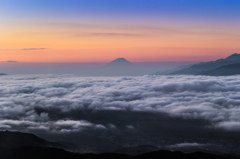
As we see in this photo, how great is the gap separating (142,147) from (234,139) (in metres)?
87.1

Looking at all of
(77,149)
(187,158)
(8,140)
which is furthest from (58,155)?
(187,158)

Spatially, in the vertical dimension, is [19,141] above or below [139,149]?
above

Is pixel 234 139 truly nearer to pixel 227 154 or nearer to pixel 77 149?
pixel 227 154

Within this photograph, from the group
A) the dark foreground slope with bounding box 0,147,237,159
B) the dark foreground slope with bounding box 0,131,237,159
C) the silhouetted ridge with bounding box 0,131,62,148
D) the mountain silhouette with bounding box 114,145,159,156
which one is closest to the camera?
the dark foreground slope with bounding box 0,147,237,159

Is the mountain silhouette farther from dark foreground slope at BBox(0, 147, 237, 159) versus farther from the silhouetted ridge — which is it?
the silhouetted ridge

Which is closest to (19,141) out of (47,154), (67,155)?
(47,154)

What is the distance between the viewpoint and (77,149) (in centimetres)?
15450

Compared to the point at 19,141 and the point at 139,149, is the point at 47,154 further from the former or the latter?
the point at 139,149

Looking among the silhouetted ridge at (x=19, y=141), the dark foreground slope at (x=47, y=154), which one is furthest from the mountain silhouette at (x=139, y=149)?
the silhouetted ridge at (x=19, y=141)

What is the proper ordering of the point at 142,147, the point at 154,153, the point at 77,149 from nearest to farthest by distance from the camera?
the point at 154,153 → the point at 77,149 → the point at 142,147

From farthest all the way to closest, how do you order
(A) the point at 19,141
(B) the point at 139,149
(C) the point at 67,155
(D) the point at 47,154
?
(B) the point at 139,149, (A) the point at 19,141, (D) the point at 47,154, (C) the point at 67,155

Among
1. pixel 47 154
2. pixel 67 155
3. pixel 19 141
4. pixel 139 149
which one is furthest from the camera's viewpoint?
pixel 139 149

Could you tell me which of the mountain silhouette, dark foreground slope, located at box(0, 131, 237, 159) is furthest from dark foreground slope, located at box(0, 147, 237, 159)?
the mountain silhouette

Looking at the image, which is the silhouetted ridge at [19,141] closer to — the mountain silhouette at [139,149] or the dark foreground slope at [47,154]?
the dark foreground slope at [47,154]
